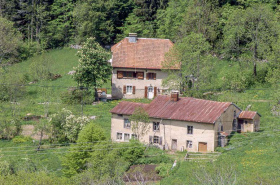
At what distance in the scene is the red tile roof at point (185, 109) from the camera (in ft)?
188

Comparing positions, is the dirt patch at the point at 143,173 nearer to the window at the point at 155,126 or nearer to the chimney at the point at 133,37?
the window at the point at 155,126

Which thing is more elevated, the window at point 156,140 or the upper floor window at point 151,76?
the upper floor window at point 151,76

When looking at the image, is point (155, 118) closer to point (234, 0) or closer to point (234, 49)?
point (234, 49)

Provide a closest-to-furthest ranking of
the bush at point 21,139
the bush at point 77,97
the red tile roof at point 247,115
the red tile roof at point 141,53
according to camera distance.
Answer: the red tile roof at point 247,115 → the bush at point 21,139 → the bush at point 77,97 → the red tile roof at point 141,53

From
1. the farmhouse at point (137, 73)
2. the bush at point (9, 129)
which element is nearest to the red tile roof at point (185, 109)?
the farmhouse at point (137, 73)

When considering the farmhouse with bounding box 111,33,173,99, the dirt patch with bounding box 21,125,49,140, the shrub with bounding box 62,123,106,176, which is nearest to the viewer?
the shrub with bounding box 62,123,106,176

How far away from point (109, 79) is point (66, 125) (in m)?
12.9

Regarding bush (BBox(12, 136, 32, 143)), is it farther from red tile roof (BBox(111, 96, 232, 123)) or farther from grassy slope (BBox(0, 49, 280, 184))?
red tile roof (BBox(111, 96, 232, 123))

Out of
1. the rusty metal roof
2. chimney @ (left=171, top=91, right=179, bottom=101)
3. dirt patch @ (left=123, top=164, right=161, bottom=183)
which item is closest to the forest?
dirt patch @ (left=123, top=164, right=161, bottom=183)

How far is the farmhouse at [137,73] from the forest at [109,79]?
1775mm

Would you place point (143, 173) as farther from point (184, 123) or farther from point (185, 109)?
point (185, 109)

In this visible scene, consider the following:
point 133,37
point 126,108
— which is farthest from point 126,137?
point 133,37

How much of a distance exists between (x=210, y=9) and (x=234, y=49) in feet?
33.6

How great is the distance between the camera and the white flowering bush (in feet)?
196
